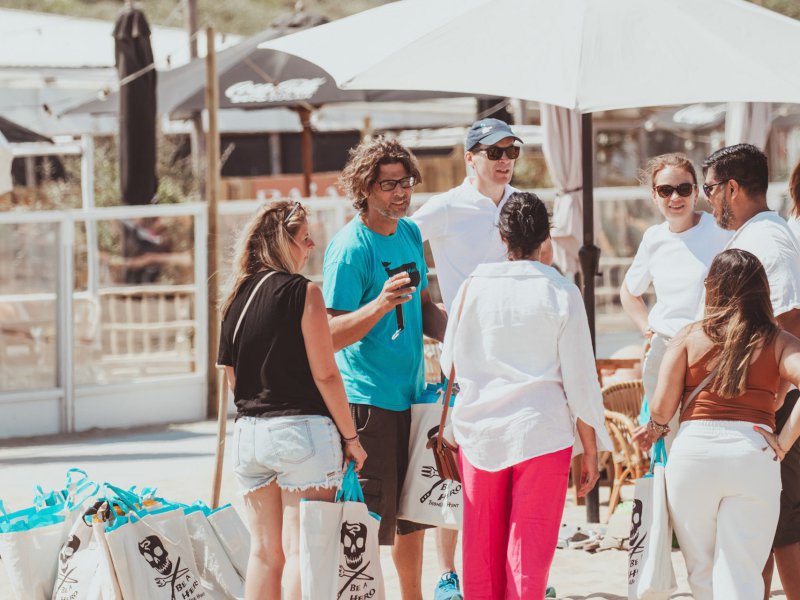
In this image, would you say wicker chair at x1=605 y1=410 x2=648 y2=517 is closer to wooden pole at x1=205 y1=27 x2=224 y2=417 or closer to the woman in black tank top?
the woman in black tank top

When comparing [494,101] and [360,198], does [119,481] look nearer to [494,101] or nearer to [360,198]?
[360,198]

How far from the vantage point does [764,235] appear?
448 cm

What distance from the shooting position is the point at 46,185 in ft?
65.6

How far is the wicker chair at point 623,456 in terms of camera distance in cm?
679

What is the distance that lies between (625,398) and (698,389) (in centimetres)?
363

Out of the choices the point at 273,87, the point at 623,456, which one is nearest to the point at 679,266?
the point at 623,456

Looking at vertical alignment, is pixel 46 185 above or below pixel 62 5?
below

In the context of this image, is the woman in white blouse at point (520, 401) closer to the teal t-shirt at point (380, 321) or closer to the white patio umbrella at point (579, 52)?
the teal t-shirt at point (380, 321)

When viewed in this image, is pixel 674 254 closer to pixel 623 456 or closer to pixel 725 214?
pixel 725 214

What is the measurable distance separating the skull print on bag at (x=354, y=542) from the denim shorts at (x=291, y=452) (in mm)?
157

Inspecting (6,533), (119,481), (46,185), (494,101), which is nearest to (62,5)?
(46,185)

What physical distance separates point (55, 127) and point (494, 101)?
7.69 meters

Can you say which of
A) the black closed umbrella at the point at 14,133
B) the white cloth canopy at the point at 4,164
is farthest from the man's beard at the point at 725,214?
the black closed umbrella at the point at 14,133

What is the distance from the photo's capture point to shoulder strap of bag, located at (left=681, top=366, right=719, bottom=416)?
13.7 ft
